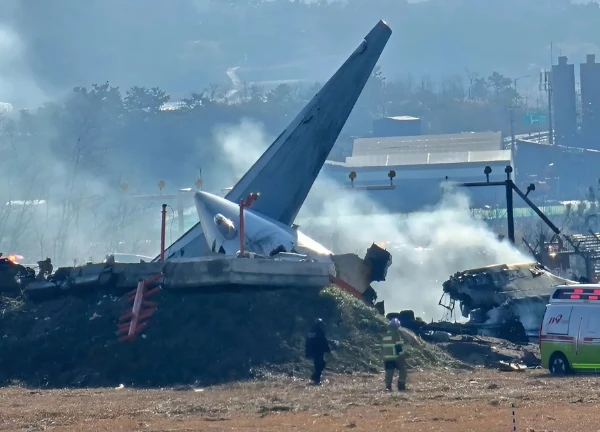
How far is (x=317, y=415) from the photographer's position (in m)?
20.3

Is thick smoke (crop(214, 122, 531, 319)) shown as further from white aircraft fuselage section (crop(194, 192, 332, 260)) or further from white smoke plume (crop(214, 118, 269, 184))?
white smoke plume (crop(214, 118, 269, 184))

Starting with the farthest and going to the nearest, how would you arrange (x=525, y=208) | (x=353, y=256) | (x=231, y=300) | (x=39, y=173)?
(x=525, y=208) → (x=39, y=173) → (x=353, y=256) → (x=231, y=300)

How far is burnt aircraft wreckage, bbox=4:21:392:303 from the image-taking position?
29484 millimetres

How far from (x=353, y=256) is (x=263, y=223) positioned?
2.52 m

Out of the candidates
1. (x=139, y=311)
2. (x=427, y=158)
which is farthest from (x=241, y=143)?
(x=139, y=311)

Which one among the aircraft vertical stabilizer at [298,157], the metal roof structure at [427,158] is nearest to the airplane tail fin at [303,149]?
the aircraft vertical stabilizer at [298,157]

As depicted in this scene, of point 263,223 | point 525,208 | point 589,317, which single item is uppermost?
point 525,208

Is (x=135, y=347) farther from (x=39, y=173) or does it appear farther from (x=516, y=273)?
(x=39, y=173)

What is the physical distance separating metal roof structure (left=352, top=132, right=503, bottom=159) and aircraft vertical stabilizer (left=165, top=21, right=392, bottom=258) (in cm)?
9363

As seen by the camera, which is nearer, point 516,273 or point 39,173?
point 516,273

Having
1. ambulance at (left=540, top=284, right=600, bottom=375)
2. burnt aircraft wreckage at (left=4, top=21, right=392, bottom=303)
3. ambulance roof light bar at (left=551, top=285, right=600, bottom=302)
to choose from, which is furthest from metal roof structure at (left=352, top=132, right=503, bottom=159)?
ambulance at (left=540, top=284, right=600, bottom=375)

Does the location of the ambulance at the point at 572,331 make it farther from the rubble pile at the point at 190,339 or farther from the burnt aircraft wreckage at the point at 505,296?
the burnt aircraft wreckage at the point at 505,296

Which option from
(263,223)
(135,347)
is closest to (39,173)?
(263,223)

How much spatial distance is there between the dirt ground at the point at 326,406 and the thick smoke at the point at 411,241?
743 inches
